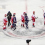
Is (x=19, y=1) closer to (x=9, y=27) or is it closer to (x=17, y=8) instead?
(x=17, y=8)

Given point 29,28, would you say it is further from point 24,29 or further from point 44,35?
point 44,35

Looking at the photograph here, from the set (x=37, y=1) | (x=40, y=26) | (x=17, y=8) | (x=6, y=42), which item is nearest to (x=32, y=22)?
(x=40, y=26)

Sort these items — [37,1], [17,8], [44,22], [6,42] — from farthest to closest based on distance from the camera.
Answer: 1. [37,1]
2. [17,8]
3. [44,22]
4. [6,42]

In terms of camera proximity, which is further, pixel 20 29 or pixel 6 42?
pixel 20 29

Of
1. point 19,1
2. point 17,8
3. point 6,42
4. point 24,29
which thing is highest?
point 19,1

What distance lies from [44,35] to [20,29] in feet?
5.06

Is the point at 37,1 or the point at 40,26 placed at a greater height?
the point at 37,1

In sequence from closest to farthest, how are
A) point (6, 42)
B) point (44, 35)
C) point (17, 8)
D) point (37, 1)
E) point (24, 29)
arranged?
1. point (6, 42)
2. point (44, 35)
3. point (24, 29)
4. point (17, 8)
5. point (37, 1)

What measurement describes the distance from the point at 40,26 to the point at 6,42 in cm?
263

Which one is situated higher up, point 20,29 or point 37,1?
point 37,1

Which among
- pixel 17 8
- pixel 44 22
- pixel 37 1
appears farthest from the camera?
pixel 37 1

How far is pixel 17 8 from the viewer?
13.3m

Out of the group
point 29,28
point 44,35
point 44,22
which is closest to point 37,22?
point 44,22

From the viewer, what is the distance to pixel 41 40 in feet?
24.6
